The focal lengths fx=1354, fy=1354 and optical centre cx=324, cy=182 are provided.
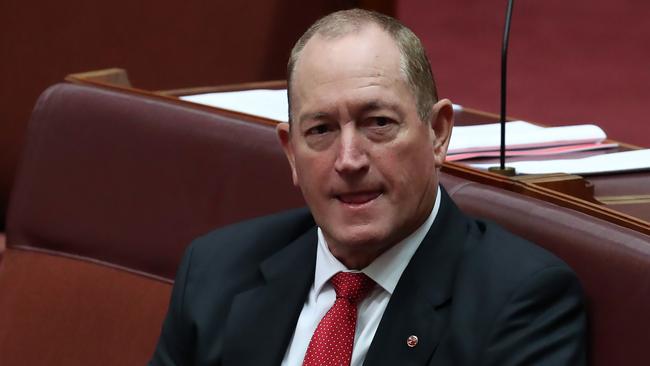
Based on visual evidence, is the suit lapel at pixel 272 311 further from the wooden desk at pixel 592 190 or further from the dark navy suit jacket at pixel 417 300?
the wooden desk at pixel 592 190

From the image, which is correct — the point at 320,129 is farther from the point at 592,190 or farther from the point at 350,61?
the point at 592,190

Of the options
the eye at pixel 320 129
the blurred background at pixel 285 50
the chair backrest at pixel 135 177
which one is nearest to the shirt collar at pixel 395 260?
the eye at pixel 320 129

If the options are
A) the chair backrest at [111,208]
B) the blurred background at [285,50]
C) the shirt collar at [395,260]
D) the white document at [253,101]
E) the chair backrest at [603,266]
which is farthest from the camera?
the blurred background at [285,50]

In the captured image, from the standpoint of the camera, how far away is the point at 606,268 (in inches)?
36.7

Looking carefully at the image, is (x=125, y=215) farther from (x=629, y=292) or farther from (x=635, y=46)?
(x=635, y=46)

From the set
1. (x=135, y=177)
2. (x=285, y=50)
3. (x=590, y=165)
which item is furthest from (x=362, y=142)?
(x=285, y=50)

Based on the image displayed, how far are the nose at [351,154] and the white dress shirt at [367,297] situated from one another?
0.27 ft

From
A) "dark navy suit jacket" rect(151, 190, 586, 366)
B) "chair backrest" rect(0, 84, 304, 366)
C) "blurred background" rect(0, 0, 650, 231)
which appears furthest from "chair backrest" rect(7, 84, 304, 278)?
"blurred background" rect(0, 0, 650, 231)

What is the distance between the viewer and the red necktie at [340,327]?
0.99 metres

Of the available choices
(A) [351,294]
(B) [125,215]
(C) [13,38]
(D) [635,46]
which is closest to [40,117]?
(B) [125,215]

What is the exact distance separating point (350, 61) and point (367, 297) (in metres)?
0.18

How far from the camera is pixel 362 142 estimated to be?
96 centimetres

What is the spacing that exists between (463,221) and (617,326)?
0.49 feet

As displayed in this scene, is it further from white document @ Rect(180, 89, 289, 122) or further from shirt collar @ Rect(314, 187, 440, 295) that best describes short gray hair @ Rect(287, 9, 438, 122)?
white document @ Rect(180, 89, 289, 122)
